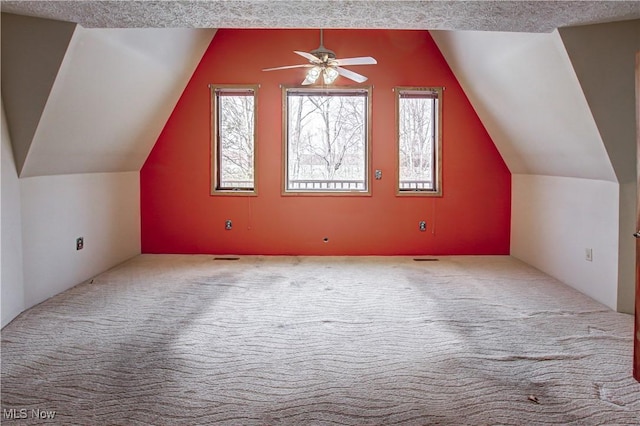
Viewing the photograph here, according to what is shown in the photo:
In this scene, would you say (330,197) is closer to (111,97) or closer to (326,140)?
(326,140)

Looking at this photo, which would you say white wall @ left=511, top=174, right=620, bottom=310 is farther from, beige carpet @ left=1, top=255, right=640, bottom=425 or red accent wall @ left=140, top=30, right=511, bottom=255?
red accent wall @ left=140, top=30, right=511, bottom=255

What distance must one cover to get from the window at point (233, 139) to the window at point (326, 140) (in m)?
0.47

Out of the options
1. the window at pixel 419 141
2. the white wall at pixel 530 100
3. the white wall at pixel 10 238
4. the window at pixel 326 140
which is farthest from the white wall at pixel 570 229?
the white wall at pixel 10 238

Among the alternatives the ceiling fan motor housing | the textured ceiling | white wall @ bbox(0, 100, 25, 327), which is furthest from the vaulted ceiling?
the ceiling fan motor housing

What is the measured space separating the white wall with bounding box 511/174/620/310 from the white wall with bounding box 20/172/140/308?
4.84 meters

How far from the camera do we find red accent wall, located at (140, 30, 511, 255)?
6.38m

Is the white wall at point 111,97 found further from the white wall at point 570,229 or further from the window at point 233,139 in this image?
the white wall at point 570,229

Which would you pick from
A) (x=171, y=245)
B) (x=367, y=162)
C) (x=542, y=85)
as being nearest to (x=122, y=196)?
(x=171, y=245)

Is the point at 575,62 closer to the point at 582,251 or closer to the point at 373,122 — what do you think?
the point at 582,251

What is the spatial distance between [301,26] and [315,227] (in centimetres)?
334

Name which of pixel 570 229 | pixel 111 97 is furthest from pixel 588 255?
pixel 111 97

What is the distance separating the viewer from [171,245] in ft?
21.6

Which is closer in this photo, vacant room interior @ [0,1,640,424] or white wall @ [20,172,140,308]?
vacant room interior @ [0,1,640,424]

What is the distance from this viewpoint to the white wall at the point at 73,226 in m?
4.09
